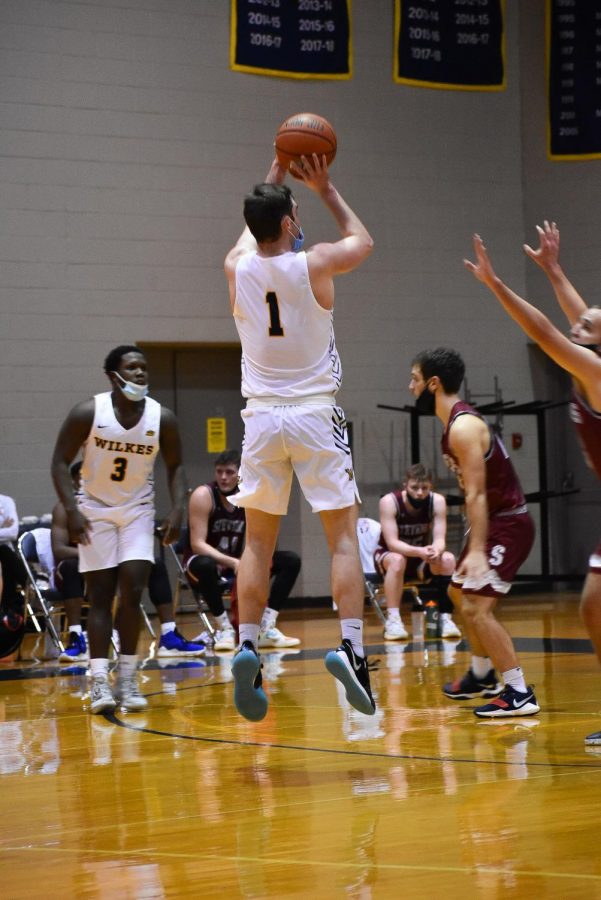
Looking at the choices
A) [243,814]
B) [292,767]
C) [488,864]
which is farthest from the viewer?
[292,767]

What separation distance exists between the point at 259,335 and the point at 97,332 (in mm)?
7551

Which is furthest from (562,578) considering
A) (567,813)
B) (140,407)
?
(567,813)

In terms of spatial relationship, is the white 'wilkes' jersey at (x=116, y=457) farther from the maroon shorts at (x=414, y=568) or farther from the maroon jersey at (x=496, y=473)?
the maroon shorts at (x=414, y=568)

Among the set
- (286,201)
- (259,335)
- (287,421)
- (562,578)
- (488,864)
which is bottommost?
(562,578)

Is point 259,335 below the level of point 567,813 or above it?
above

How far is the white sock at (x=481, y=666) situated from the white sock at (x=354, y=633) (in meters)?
1.43

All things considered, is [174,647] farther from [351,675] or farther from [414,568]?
[351,675]

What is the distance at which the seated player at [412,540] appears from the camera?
909 cm

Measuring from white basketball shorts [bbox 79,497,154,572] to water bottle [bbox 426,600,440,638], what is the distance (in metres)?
3.74

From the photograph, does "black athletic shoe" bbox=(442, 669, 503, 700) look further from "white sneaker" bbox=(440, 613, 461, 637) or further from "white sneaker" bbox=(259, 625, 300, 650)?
"white sneaker" bbox=(440, 613, 461, 637)

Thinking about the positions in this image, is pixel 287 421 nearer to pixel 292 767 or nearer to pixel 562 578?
pixel 292 767

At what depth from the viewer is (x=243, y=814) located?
10.7 ft

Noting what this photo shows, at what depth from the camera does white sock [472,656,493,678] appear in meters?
5.57

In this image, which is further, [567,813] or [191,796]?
[191,796]
